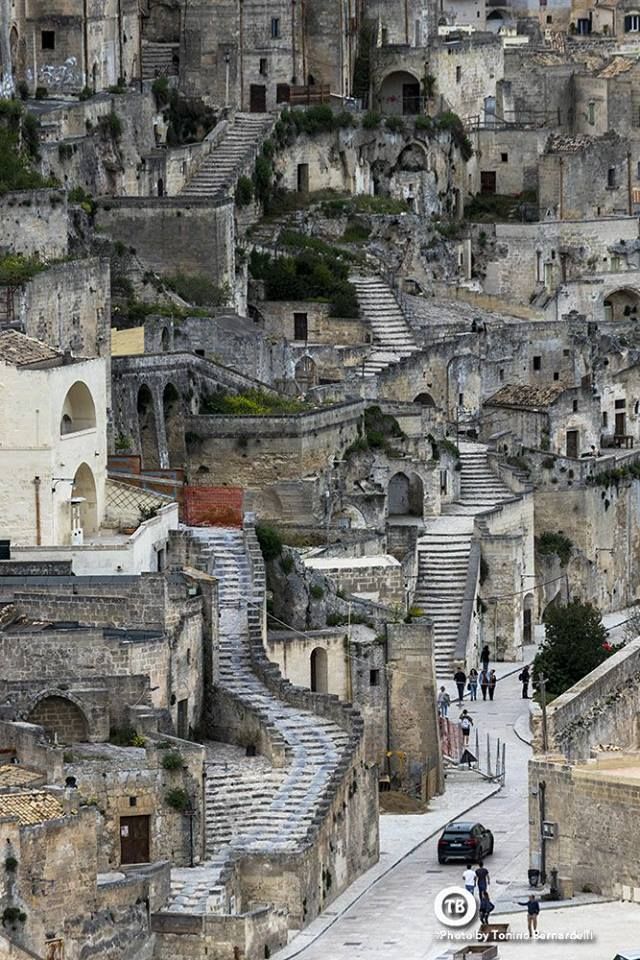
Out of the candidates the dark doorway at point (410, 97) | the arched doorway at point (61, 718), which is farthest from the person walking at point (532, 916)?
the dark doorway at point (410, 97)

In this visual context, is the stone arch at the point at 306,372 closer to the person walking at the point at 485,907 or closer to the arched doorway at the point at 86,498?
the arched doorway at the point at 86,498

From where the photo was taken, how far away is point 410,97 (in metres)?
125

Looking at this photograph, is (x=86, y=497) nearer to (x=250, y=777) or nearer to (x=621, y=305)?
(x=250, y=777)

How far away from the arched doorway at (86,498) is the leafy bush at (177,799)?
1146 centimetres

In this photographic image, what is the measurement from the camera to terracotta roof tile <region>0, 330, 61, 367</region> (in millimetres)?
84875

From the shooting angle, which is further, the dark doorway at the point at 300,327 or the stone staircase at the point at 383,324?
the dark doorway at the point at 300,327

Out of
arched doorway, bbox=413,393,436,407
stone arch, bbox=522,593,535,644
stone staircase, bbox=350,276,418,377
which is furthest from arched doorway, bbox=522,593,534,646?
stone staircase, bbox=350,276,418,377

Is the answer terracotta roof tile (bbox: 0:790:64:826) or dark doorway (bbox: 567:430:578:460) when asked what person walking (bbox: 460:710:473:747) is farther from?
dark doorway (bbox: 567:430:578:460)

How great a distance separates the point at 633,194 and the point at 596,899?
54.7 metres

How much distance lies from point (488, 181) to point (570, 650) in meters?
34.9

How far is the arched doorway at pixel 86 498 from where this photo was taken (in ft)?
285

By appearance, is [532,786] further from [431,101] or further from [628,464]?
[431,101]

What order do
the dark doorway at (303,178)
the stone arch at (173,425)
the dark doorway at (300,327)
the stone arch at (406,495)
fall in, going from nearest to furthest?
1. the stone arch at (173,425)
2. the stone arch at (406,495)
3. the dark doorway at (300,327)
4. the dark doorway at (303,178)

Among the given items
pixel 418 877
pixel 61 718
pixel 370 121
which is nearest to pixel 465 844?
pixel 418 877
